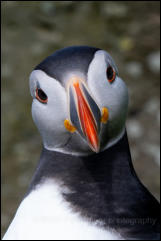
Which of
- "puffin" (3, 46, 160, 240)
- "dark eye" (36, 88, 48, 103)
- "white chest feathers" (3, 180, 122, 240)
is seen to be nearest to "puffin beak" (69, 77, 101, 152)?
"puffin" (3, 46, 160, 240)

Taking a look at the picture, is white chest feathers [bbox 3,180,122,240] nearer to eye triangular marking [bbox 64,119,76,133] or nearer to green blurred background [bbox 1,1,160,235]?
eye triangular marking [bbox 64,119,76,133]

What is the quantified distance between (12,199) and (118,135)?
2300 millimetres

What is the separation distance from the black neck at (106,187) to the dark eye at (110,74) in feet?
0.90

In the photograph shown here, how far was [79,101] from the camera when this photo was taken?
198 centimetres

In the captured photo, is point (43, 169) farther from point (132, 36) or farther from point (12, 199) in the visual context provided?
point (132, 36)

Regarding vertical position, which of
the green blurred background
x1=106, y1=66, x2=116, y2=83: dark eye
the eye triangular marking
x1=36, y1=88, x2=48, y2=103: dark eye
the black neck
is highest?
x1=106, y1=66, x2=116, y2=83: dark eye

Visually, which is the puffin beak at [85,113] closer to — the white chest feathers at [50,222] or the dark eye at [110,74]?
the dark eye at [110,74]

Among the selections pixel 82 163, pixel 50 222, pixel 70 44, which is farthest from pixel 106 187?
pixel 70 44

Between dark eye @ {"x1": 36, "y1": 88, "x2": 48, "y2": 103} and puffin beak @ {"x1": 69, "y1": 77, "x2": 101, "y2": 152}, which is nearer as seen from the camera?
puffin beak @ {"x1": 69, "y1": 77, "x2": 101, "y2": 152}

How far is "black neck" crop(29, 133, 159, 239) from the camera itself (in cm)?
212

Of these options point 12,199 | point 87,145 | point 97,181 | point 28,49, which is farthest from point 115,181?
point 28,49

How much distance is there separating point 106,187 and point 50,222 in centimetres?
26

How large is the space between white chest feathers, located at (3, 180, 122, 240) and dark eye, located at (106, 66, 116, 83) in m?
0.48

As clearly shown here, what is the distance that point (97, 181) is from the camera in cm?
218
